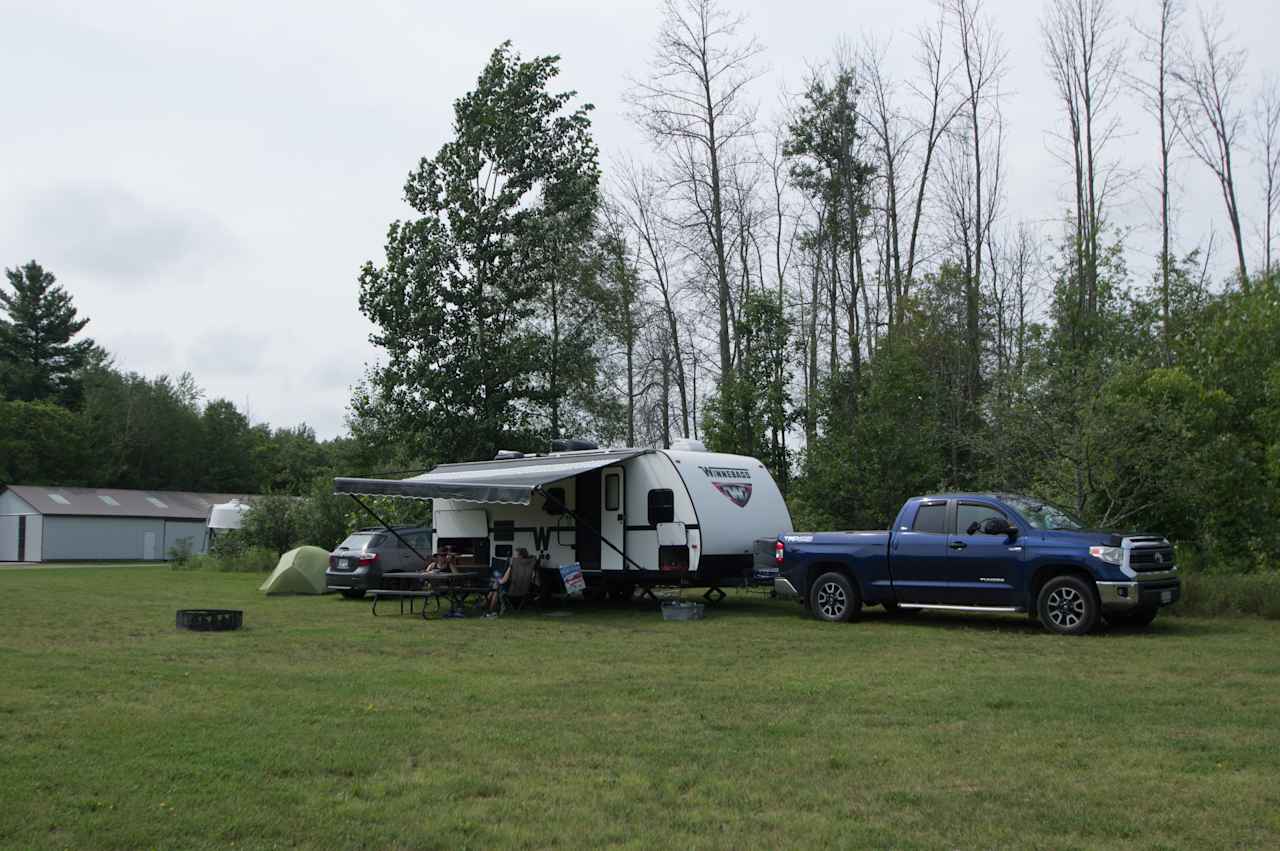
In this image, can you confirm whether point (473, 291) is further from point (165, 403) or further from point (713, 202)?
point (165, 403)

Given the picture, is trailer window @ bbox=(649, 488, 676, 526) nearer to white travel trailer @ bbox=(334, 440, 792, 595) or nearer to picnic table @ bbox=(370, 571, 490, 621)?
white travel trailer @ bbox=(334, 440, 792, 595)

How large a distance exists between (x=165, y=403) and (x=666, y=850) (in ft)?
232

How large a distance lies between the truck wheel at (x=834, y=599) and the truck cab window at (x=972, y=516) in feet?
5.78

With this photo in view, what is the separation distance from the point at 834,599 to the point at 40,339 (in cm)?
6835

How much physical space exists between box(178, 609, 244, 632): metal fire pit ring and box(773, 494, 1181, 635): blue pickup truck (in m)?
7.67

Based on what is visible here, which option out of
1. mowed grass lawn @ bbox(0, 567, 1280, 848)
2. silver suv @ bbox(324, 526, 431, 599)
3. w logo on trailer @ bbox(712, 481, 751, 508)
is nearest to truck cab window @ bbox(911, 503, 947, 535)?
mowed grass lawn @ bbox(0, 567, 1280, 848)

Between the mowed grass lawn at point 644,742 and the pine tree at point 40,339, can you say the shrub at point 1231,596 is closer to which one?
the mowed grass lawn at point 644,742

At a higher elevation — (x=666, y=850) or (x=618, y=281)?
(x=618, y=281)

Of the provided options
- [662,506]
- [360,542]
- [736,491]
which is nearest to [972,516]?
[736,491]

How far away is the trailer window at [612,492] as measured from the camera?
17.6 m

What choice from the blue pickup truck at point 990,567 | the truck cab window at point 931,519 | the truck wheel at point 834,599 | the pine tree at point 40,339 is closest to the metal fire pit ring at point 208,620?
the blue pickup truck at point 990,567

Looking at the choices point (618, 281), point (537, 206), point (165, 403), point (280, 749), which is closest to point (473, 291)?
point (537, 206)

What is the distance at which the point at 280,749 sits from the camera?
694 cm

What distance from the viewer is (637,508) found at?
57.2ft
